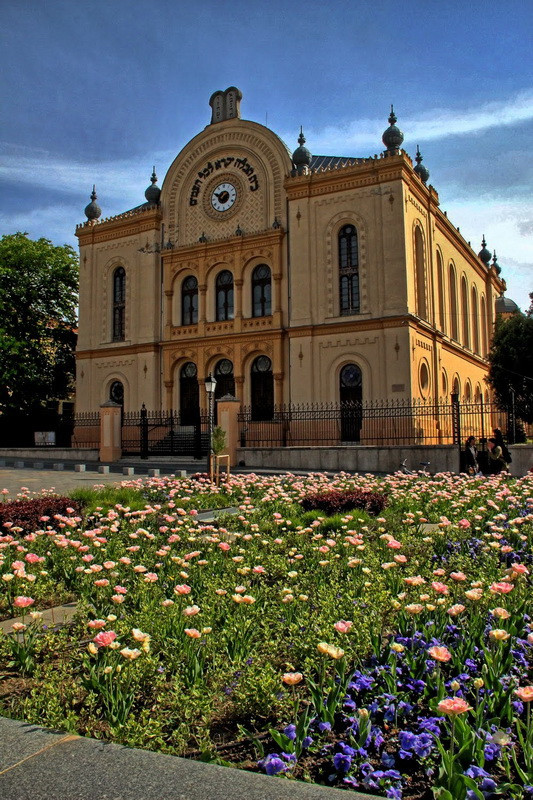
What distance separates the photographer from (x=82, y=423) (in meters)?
32.1

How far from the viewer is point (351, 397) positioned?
27.3m

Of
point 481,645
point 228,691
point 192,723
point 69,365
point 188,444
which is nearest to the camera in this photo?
point 192,723

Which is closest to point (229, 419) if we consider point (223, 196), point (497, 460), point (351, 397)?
point (351, 397)

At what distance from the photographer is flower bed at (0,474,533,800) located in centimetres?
256

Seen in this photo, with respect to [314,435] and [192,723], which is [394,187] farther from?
[192,723]

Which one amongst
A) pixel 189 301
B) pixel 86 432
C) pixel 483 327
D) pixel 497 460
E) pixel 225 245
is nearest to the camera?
pixel 497 460

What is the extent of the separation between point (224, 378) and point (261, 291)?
461cm

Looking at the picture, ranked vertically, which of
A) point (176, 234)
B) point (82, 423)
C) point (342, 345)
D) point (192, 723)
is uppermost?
point (176, 234)

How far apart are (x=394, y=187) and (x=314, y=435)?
36.6 ft

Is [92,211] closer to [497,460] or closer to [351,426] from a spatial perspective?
[351,426]

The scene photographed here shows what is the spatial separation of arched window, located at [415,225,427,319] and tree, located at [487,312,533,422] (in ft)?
12.7

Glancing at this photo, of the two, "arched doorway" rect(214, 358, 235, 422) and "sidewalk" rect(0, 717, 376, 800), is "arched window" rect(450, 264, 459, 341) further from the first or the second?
"sidewalk" rect(0, 717, 376, 800)

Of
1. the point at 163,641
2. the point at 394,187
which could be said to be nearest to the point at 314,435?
the point at 394,187

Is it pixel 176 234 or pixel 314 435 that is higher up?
pixel 176 234
